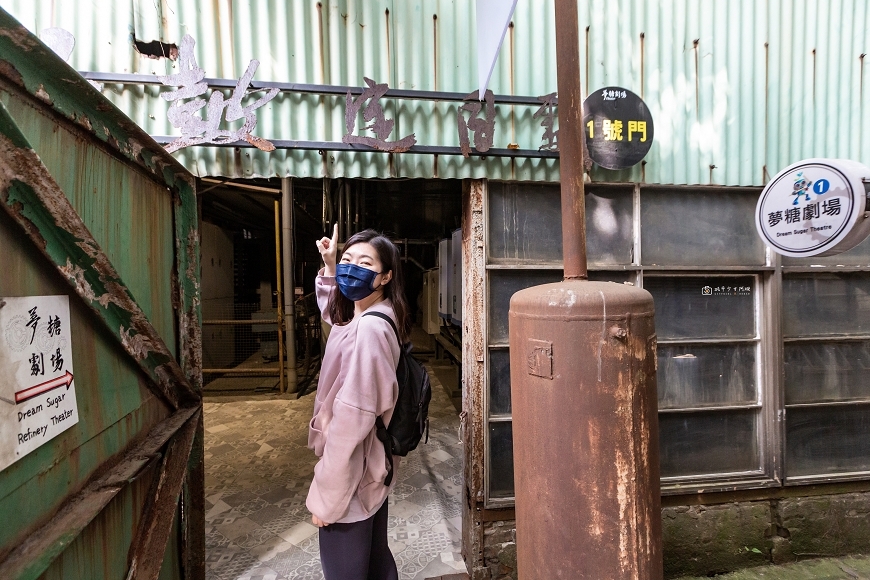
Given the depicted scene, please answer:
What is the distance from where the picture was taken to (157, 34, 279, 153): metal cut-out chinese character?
256 centimetres

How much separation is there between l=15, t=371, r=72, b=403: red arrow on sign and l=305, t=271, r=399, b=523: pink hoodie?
3.31 feet

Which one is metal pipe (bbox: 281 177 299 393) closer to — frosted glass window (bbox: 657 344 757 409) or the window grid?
the window grid

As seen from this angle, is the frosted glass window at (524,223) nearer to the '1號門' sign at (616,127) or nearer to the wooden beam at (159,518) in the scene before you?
the '1號門' sign at (616,127)

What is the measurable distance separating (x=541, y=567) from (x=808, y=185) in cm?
316

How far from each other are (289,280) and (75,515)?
612 centimetres

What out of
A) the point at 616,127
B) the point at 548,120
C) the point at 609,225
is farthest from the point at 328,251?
the point at 616,127

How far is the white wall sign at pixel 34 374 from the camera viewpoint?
44.8 inches

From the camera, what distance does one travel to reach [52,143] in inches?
55.3

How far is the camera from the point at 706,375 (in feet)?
10.6

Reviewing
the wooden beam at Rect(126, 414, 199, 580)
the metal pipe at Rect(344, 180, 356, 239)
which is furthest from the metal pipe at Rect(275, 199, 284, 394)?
the wooden beam at Rect(126, 414, 199, 580)

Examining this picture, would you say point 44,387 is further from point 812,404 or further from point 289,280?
point 289,280

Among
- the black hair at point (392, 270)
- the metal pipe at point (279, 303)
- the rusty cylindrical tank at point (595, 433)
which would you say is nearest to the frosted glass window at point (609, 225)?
the rusty cylindrical tank at point (595, 433)

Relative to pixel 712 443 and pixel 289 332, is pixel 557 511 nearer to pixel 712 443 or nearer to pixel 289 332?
pixel 712 443

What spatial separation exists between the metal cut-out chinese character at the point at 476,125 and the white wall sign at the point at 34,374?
8.45ft
